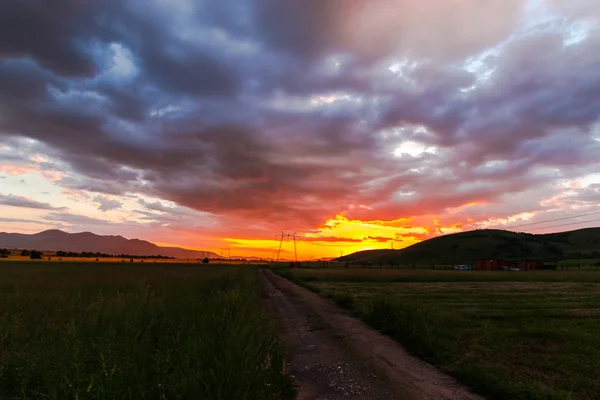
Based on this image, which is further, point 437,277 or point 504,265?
point 504,265

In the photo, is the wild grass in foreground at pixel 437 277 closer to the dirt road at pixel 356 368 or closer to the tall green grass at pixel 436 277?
the tall green grass at pixel 436 277

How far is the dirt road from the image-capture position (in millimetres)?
8000

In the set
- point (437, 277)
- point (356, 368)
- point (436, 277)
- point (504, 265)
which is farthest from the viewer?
point (504, 265)

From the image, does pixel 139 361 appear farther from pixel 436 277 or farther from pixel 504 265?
pixel 504 265

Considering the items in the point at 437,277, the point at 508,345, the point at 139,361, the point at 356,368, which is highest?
the point at 139,361

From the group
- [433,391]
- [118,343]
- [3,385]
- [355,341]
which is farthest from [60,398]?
[355,341]

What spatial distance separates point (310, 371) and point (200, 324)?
11.4 ft

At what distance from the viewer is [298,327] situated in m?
16.8

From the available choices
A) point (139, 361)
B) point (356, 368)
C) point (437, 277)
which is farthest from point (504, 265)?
point (139, 361)

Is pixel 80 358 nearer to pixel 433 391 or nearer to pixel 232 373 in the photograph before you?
pixel 232 373

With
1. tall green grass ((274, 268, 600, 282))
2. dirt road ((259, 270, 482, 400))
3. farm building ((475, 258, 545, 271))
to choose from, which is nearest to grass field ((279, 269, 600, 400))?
dirt road ((259, 270, 482, 400))

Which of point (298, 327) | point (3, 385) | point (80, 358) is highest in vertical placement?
point (80, 358)

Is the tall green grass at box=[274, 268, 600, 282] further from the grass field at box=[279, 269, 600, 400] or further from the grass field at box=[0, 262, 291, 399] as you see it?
the grass field at box=[0, 262, 291, 399]

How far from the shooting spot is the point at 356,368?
9.92m
